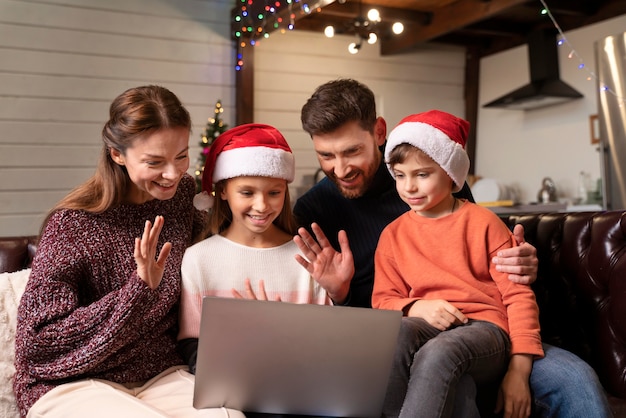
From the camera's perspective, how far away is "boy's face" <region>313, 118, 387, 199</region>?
78.2 inches

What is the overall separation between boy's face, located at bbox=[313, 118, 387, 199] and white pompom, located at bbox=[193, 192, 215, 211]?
0.35 m

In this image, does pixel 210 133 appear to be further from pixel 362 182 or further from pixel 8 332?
pixel 8 332

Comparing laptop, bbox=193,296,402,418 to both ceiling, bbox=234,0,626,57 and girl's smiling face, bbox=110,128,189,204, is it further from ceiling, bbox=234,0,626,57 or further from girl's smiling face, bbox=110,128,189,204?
ceiling, bbox=234,0,626,57

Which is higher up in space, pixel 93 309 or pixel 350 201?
pixel 350 201

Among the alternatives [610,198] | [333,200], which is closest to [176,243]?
[333,200]

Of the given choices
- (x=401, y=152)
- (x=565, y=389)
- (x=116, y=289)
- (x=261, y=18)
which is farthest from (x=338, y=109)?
(x=261, y=18)

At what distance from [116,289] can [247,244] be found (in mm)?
375

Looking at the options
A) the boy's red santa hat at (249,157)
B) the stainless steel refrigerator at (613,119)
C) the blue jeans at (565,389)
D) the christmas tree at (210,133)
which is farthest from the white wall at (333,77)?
the blue jeans at (565,389)

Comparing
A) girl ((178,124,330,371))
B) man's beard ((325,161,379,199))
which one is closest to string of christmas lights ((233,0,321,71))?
man's beard ((325,161,379,199))

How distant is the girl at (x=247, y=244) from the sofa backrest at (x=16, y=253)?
0.60m

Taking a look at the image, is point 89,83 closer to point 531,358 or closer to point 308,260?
point 308,260

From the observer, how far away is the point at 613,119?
4.48 metres

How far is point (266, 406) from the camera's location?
1.49 metres

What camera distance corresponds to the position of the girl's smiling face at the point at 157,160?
5.58 feet
